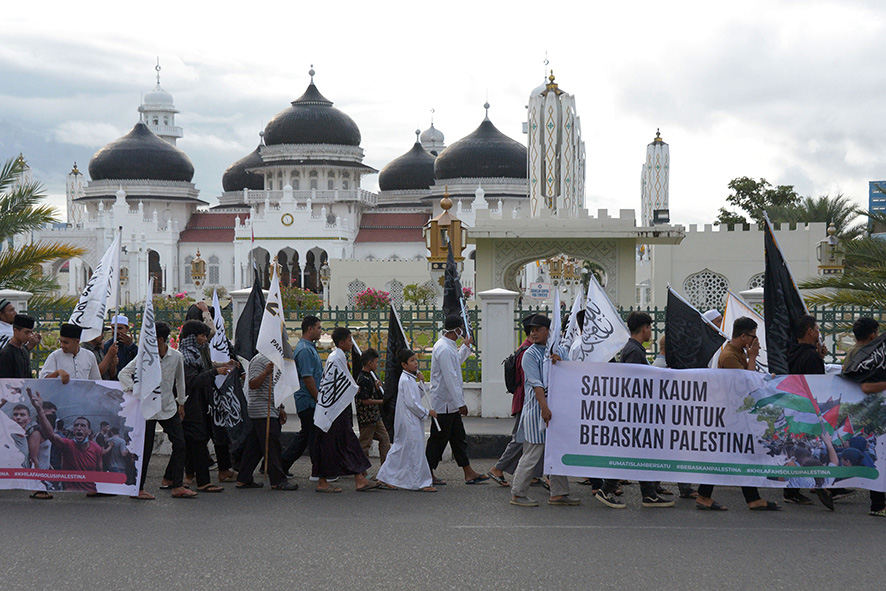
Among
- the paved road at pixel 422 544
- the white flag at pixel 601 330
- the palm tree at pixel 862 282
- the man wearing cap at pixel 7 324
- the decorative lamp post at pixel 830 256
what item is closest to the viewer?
the paved road at pixel 422 544

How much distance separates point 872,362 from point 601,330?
1892 millimetres

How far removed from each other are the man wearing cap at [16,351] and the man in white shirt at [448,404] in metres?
3.17

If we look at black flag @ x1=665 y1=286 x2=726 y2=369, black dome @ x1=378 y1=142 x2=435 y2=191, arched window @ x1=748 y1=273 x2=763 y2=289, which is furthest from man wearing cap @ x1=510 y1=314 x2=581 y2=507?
black dome @ x1=378 y1=142 x2=435 y2=191

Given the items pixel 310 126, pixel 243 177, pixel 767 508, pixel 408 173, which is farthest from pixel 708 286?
pixel 243 177

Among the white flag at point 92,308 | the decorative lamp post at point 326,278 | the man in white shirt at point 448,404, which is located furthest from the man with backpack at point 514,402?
the decorative lamp post at point 326,278

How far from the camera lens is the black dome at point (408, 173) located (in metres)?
61.8

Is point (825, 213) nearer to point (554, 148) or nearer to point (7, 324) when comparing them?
point (554, 148)

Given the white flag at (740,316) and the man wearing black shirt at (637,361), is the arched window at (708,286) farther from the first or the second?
the man wearing black shirt at (637,361)

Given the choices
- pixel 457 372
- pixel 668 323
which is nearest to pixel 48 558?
pixel 457 372

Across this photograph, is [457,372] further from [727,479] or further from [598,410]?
[727,479]

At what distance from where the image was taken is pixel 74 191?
69.9 meters

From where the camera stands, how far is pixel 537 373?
6.83 meters

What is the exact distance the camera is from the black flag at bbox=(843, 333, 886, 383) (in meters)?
6.61

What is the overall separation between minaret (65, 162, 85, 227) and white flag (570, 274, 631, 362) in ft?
218
